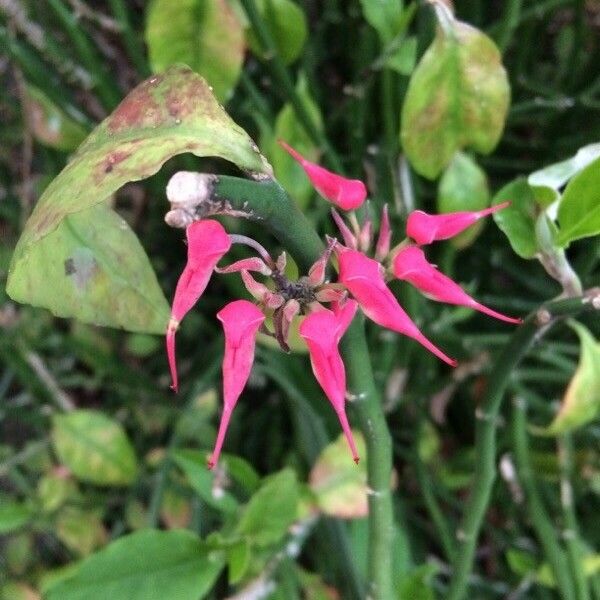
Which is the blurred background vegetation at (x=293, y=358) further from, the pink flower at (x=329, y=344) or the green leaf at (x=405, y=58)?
the pink flower at (x=329, y=344)

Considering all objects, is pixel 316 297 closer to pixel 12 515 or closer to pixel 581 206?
pixel 581 206

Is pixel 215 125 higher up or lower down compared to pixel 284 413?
higher up

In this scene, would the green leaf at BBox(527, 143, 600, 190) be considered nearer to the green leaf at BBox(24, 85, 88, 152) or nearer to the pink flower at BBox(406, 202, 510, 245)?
the pink flower at BBox(406, 202, 510, 245)

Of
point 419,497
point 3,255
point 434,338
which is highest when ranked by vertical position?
point 3,255

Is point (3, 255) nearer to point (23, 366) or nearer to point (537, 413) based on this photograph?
point (23, 366)

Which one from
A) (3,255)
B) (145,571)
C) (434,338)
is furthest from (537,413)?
(3,255)

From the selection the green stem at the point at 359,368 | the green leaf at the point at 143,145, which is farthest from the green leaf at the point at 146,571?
the green leaf at the point at 143,145

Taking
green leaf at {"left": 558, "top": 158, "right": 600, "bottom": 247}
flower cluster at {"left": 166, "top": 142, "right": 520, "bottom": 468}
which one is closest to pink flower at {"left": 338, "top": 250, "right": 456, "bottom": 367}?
flower cluster at {"left": 166, "top": 142, "right": 520, "bottom": 468}

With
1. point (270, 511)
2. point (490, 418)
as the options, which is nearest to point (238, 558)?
point (270, 511)
